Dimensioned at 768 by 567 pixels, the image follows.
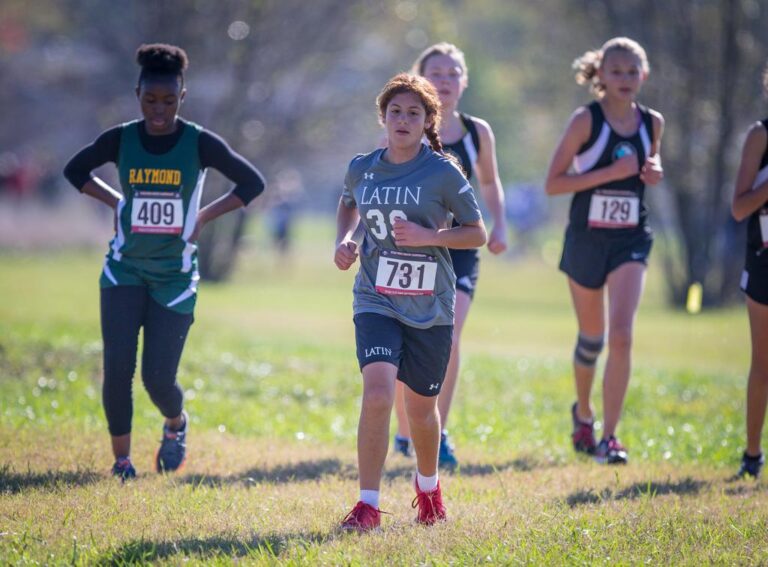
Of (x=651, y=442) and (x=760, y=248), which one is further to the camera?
(x=651, y=442)

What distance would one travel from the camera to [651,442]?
840cm

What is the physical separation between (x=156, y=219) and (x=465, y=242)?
2013 mm

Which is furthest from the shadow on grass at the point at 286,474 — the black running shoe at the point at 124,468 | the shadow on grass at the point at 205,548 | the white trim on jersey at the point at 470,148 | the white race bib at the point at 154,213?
the white trim on jersey at the point at 470,148

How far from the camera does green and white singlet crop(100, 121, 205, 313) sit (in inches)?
244

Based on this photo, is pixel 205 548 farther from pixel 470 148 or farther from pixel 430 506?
pixel 470 148

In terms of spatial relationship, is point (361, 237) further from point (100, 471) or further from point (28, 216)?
point (28, 216)

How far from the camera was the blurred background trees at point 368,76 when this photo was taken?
953 inches

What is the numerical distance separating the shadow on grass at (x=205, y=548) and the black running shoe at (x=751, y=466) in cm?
348

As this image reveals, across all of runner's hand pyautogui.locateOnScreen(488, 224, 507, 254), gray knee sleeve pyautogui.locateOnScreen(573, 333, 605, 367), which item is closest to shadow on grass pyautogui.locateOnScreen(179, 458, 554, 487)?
gray knee sleeve pyautogui.locateOnScreen(573, 333, 605, 367)

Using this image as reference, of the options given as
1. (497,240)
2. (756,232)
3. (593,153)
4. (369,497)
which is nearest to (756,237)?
(756,232)

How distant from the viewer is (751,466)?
23.5 feet

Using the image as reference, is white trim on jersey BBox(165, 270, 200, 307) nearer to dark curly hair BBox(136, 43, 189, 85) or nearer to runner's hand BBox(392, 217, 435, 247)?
dark curly hair BBox(136, 43, 189, 85)

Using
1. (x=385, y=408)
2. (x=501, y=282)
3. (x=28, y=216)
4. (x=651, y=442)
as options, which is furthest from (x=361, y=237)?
(x=28, y=216)

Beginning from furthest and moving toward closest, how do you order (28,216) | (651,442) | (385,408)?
1. (28,216)
2. (651,442)
3. (385,408)
